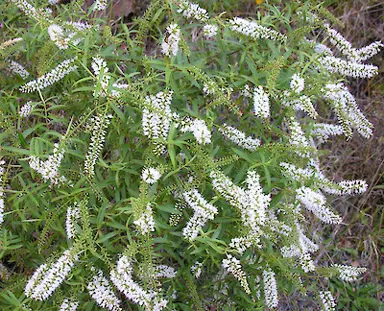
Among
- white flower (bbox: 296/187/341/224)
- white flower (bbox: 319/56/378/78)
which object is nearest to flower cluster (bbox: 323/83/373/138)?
white flower (bbox: 319/56/378/78)

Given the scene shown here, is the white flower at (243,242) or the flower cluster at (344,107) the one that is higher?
the flower cluster at (344,107)

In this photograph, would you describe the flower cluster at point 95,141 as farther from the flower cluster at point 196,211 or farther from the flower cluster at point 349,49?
the flower cluster at point 349,49

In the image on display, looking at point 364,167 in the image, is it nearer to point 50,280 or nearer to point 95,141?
point 95,141

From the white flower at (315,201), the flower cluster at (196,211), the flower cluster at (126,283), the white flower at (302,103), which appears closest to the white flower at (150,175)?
the flower cluster at (196,211)

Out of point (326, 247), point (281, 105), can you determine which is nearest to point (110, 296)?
point (281, 105)

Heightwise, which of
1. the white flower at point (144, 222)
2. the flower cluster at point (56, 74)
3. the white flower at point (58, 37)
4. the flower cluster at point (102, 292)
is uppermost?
the white flower at point (58, 37)

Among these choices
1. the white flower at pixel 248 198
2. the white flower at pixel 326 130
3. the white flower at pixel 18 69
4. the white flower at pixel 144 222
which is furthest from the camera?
the white flower at pixel 326 130
